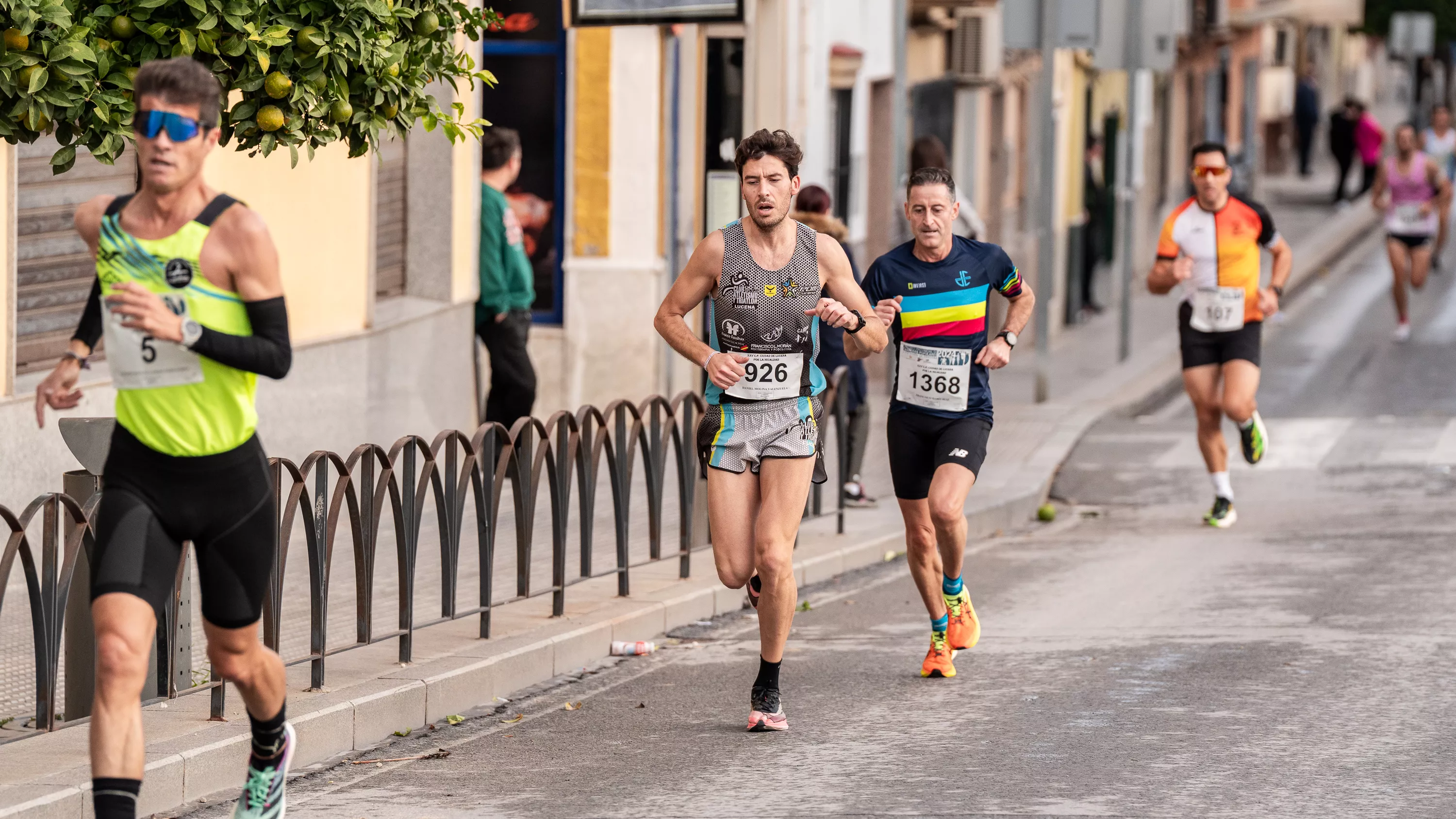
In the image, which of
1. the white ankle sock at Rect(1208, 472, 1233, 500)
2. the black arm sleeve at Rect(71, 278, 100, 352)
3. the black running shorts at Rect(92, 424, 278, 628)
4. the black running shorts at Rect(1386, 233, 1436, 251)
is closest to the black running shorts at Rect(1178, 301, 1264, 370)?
the white ankle sock at Rect(1208, 472, 1233, 500)

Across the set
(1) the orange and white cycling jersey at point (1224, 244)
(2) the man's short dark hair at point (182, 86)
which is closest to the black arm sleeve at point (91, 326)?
(2) the man's short dark hair at point (182, 86)

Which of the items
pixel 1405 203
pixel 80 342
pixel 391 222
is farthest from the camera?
pixel 1405 203

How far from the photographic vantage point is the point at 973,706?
779 cm

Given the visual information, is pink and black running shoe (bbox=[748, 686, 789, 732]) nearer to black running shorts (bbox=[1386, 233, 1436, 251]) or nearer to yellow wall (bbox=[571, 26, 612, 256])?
yellow wall (bbox=[571, 26, 612, 256])

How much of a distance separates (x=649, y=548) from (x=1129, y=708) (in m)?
3.08

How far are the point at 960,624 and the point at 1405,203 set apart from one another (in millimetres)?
15802

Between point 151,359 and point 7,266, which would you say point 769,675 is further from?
point 7,266

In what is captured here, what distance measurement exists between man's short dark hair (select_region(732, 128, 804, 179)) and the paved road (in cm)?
177

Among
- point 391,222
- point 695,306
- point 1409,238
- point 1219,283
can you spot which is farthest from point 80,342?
point 1409,238

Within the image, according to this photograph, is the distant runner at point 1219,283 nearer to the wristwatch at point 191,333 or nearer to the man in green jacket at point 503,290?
the man in green jacket at point 503,290

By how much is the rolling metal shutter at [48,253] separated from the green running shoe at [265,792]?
15.6ft

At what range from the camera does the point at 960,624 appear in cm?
841

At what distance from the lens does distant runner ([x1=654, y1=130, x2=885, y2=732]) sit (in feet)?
23.8

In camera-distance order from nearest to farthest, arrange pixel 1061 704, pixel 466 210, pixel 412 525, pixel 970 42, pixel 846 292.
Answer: pixel 846 292 → pixel 1061 704 → pixel 412 525 → pixel 466 210 → pixel 970 42
